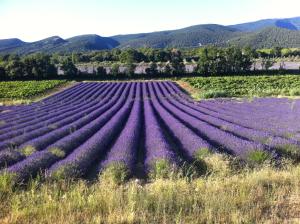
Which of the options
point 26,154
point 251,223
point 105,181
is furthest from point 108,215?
point 26,154

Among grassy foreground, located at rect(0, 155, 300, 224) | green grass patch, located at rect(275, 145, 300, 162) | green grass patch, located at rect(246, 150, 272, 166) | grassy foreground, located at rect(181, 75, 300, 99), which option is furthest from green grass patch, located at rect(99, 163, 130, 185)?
grassy foreground, located at rect(181, 75, 300, 99)

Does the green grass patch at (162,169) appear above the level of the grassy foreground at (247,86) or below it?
above

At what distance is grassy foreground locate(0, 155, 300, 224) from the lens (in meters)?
5.48

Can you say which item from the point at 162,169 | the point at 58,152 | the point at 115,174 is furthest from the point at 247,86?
the point at 115,174

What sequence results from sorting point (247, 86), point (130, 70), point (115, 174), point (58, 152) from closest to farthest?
point (115, 174) → point (58, 152) → point (247, 86) → point (130, 70)

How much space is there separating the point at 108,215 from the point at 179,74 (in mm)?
71329

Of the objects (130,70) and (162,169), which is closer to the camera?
(162,169)

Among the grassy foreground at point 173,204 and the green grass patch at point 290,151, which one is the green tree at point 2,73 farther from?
the grassy foreground at point 173,204

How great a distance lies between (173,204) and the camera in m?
6.05

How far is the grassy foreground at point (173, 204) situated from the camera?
5.48m

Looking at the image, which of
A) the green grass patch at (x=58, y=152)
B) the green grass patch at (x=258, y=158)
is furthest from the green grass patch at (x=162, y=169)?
the green grass patch at (x=58, y=152)

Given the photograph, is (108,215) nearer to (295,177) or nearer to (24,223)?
(24,223)

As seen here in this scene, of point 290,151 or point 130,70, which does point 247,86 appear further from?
point 290,151

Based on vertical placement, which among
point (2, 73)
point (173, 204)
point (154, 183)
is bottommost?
point (2, 73)
